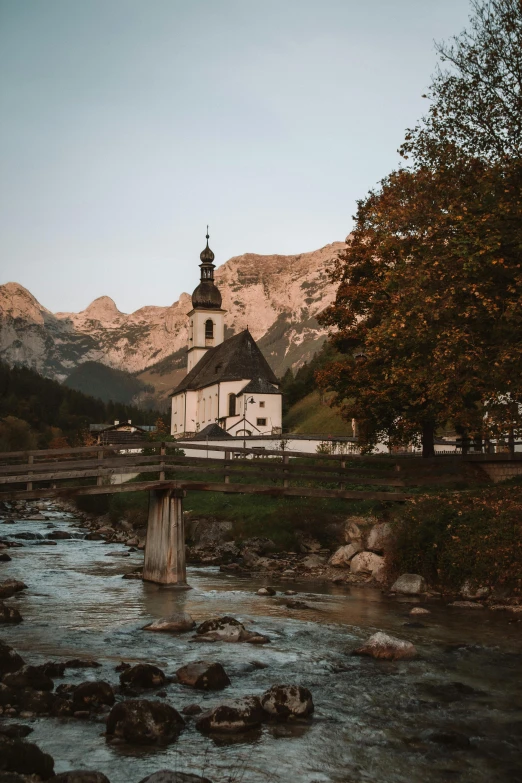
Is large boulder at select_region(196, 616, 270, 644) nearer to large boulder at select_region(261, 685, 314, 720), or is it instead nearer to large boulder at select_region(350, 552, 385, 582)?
large boulder at select_region(261, 685, 314, 720)

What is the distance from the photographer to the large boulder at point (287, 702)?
10.6 metres

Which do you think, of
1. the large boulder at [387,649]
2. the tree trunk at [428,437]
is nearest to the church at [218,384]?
the tree trunk at [428,437]

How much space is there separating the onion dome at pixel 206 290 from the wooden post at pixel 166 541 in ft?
331

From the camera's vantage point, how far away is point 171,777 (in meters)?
7.81

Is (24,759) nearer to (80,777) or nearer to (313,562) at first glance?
(80,777)

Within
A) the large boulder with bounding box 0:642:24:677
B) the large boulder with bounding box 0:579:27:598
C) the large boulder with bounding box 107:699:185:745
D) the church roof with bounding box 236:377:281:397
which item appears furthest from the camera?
the church roof with bounding box 236:377:281:397

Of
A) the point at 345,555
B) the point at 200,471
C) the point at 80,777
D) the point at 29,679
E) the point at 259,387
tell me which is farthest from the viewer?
the point at 259,387

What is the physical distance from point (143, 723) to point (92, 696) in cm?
143

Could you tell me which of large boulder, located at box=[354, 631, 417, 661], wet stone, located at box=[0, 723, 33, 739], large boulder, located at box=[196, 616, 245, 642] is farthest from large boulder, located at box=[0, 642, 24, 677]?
large boulder, located at box=[354, 631, 417, 661]

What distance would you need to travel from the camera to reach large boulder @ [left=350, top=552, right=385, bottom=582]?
24497 millimetres

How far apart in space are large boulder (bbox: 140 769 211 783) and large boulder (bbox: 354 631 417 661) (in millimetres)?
7088

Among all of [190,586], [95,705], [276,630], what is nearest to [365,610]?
[276,630]

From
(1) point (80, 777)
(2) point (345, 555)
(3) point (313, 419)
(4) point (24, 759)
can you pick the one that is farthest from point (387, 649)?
(3) point (313, 419)

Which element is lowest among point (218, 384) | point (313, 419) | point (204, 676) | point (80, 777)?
point (204, 676)
